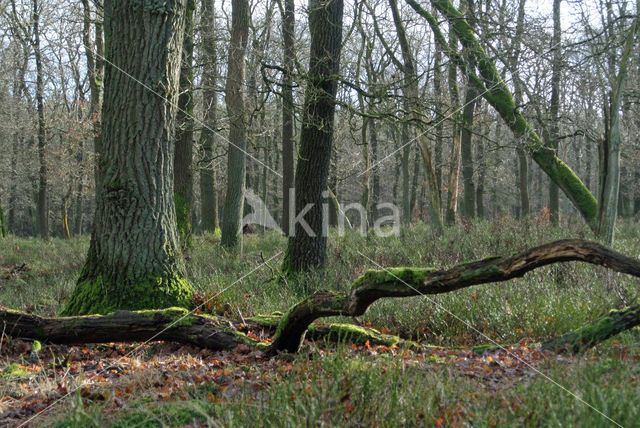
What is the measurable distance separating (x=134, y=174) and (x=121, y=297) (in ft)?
4.48

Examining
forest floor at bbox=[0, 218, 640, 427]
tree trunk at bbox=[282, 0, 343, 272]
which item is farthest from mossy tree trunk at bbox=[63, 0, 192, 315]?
tree trunk at bbox=[282, 0, 343, 272]

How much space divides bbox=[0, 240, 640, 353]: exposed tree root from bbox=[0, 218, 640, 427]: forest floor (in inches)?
5.7

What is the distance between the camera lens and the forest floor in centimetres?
232

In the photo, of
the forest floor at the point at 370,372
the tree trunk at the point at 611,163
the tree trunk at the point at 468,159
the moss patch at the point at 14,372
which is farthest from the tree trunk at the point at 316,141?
the tree trunk at the point at 468,159

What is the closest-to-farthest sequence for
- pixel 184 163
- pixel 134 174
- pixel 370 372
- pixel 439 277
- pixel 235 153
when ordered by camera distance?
pixel 370 372 < pixel 439 277 < pixel 134 174 < pixel 184 163 < pixel 235 153

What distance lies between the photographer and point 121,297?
207 inches

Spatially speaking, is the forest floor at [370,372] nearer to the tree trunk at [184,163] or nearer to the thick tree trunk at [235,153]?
the tree trunk at [184,163]

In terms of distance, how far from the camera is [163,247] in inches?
217

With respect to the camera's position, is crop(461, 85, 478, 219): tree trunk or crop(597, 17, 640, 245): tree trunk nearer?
crop(597, 17, 640, 245): tree trunk

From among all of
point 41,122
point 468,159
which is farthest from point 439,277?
point 41,122

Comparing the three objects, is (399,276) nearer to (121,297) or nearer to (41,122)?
(121,297)

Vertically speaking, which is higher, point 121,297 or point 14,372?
point 121,297

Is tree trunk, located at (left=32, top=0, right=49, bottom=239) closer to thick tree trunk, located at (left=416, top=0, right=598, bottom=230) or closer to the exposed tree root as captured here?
thick tree trunk, located at (left=416, top=0, right=598, bottom=230)

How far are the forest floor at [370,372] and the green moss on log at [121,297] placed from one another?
1.99 feet
